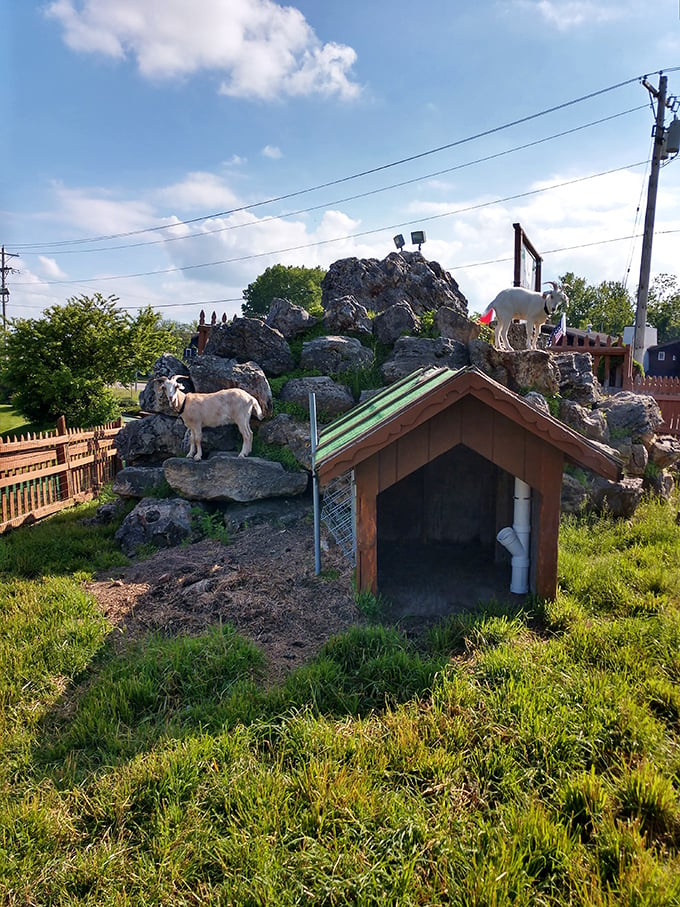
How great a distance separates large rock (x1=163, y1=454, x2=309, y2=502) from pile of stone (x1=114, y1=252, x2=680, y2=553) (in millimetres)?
15

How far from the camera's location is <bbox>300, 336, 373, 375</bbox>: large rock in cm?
958

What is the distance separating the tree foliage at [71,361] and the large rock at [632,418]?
14.6 meters

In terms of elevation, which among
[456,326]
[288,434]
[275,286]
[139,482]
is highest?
[275,286]

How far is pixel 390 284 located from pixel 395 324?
308cm

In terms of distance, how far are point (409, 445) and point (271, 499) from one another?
3714 millimetres

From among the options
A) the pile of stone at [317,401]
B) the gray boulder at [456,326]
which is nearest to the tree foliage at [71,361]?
the pile of stone at [317,401]

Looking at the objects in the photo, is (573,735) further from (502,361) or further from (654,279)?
(654,279)

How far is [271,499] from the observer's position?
26.5 ft

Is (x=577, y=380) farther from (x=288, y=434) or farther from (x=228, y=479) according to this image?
(x=228, y=479)

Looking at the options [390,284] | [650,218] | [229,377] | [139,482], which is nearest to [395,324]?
[390,284]

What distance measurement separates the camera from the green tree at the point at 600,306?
162 feet

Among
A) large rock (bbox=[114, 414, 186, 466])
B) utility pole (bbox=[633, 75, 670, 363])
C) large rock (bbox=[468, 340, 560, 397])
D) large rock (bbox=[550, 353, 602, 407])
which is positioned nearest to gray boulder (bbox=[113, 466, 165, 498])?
large rock (bbox=[114, 414, 186, 466])

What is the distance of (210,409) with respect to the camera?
7977mm

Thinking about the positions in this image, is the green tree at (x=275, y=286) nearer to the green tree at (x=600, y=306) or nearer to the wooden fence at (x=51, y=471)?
the green tree at (x=600, y=306)
